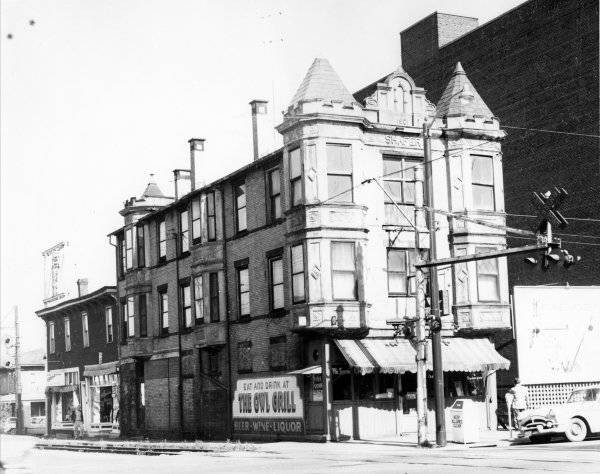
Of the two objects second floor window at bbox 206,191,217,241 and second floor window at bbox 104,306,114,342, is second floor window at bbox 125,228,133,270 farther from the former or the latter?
second floor window at bbox 206,191,217,241

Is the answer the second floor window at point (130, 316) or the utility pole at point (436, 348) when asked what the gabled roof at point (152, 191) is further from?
the utility pole at point (436, 348)

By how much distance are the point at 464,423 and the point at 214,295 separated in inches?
575

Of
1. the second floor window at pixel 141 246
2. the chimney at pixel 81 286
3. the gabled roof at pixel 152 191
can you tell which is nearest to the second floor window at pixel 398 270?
the second floor window at pixel 141 246

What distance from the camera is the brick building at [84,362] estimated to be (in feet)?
176

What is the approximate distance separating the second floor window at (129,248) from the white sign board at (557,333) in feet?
62.8

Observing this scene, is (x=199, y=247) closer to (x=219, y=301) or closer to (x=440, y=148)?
(x=219, y=301)

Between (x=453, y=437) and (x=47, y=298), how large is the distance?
→ 140 feet

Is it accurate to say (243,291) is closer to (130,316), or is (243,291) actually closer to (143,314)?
(143,314)

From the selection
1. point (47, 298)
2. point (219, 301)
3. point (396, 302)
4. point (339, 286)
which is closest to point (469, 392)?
point (396, 302)

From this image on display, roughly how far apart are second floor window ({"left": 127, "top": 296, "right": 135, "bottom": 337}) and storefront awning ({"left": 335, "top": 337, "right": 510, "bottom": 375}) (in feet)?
56.0

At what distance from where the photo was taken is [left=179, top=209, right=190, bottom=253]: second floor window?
1720 inches

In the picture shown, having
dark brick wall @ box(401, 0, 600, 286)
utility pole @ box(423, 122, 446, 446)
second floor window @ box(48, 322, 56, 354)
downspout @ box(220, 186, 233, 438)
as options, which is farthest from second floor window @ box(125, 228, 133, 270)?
utility pole @ box(423, 122, 446, 446)

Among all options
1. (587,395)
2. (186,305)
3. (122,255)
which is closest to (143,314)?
(122,255)

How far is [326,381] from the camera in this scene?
33.7m
